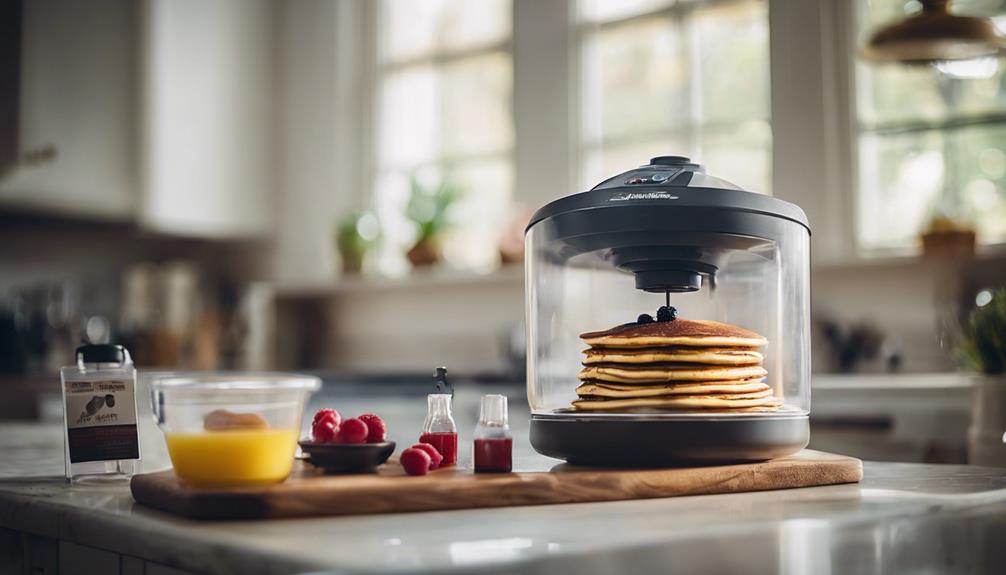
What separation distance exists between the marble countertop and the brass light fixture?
1517 mm

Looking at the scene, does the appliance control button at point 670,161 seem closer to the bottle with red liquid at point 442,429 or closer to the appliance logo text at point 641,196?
the appliance logo text at point 641,196

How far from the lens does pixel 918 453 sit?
213 cm

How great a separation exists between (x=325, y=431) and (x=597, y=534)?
0.35 meters

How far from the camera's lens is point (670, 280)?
109 cm

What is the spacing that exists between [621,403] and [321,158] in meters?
3.30

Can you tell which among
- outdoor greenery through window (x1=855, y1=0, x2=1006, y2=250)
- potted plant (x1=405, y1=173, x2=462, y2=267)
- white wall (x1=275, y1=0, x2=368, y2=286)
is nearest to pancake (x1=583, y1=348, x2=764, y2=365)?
outdoor greenery through window (x1=855, y1=0, x2=1006, y2=250)

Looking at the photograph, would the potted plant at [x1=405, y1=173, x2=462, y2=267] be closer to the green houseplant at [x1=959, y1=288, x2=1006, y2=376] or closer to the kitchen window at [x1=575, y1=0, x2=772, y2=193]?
the kitchen window at [x1=575, y1=0, x2=772, y2=193]

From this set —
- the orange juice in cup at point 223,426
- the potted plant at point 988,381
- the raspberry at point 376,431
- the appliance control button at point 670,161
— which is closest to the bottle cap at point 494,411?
the raspberry at point 376,431

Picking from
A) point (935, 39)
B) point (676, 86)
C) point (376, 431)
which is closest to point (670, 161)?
point (376, 431)

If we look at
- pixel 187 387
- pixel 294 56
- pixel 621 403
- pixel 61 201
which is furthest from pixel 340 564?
pixel 294 56

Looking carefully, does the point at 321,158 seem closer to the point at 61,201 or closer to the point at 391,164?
the point at 391,164

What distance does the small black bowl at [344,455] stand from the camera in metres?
0.94

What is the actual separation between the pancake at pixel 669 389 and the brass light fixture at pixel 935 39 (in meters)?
1.50

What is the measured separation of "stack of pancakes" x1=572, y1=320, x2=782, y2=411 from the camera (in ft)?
3.29
